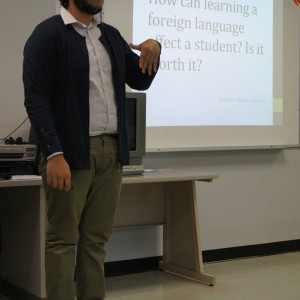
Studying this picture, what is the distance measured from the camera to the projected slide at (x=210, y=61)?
388 cm

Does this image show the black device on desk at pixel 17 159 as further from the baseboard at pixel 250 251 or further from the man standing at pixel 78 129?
the baseboard at pixel 250 251

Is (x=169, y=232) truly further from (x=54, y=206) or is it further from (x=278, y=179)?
(x=54, y=206)

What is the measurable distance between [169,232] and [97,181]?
1.96m

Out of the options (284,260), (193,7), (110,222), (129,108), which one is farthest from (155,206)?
(110,222)

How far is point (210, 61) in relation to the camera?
4.08 m

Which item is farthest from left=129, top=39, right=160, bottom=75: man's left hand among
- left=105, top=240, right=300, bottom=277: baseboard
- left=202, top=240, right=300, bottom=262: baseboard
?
left=202, top=240, right=300, bottom=262: baseboard

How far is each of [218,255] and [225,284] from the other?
2.23ft

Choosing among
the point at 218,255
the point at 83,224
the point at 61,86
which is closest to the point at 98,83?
the point at 61,86

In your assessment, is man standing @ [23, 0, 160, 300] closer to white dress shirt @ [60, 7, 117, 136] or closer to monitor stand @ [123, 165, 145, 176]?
white dress shirt @ [60, 7, 117, 136]

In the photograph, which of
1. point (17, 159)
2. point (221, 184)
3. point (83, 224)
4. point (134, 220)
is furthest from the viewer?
point (221, 184)

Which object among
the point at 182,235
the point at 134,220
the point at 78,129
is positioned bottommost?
the point at 182,235

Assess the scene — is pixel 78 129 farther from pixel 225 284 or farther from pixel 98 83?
pixel 225 284

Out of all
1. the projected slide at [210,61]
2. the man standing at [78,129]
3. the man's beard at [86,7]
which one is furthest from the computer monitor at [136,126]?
the man's beard at [86,7]

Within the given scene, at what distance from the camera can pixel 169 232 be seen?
3.91m
